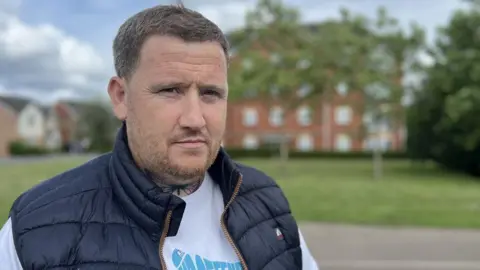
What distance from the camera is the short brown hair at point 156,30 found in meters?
1.46

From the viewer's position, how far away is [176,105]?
4.82ft

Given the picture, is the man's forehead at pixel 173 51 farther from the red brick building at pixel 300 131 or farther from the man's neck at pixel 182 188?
the red brick building at pixel 300 131

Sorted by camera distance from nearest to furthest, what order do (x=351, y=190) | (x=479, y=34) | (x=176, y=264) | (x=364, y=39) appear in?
(x=176, y=264)
(x=351, y=190)
(x=364, y=39)
(x=479, y=34)

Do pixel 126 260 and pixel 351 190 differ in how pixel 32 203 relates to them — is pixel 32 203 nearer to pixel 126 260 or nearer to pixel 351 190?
pixel 126 260

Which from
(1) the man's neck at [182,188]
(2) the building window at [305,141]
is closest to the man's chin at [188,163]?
(1) the man's neck at [182,188]

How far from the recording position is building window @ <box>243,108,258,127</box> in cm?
6375

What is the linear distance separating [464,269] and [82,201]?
6.68m

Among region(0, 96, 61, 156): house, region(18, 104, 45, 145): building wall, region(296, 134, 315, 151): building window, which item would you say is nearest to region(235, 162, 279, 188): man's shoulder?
region(296, 134, 315, 151): building window

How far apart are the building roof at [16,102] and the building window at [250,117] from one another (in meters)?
31.2

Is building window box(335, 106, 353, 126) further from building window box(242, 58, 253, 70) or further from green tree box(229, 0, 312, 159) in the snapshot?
building window box(242, 58, 253, 70)

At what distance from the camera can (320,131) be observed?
208ft

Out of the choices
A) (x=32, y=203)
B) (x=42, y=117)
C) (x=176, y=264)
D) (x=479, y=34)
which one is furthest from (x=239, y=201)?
(x=42, y=117)

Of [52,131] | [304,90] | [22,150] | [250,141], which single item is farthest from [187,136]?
[52,131]

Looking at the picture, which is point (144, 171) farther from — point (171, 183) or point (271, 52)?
point (271, 52)
